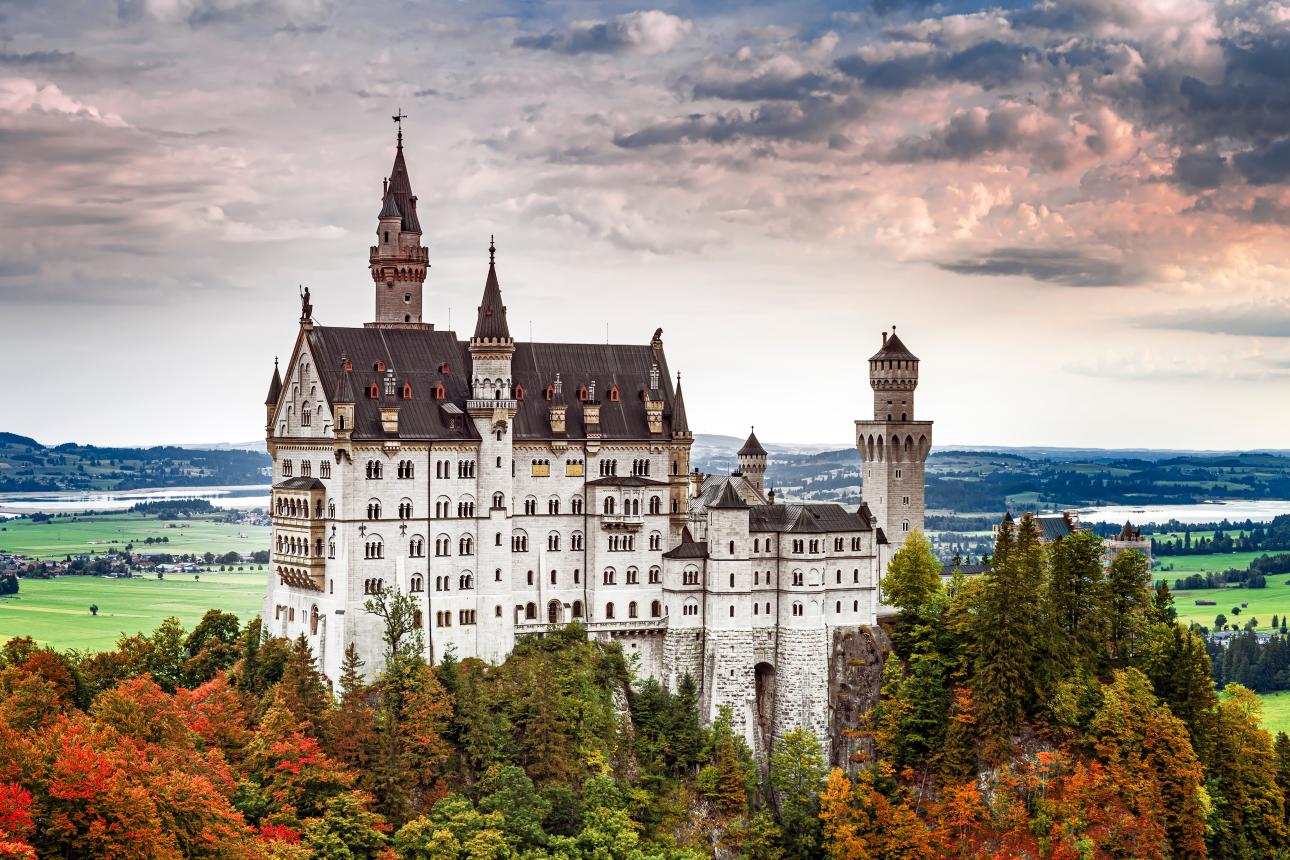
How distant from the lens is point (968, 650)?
10744cm

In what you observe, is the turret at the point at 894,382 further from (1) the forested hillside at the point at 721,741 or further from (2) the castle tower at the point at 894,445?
(1) the forested hillside at the point at 721,741

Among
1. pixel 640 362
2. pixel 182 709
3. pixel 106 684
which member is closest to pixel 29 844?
pixel 182 709

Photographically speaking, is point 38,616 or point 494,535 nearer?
point 494,535

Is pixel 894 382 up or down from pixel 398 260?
down

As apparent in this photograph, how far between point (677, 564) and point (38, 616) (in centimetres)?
10382

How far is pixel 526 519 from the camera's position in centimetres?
10688

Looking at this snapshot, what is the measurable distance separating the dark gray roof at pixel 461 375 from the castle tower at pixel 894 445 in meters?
22.5

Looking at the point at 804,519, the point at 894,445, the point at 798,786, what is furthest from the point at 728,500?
the point at 894,445

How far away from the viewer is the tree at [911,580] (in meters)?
114

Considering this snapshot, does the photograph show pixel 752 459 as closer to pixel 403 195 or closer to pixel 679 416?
pixel 679 416

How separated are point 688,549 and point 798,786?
1786 cm

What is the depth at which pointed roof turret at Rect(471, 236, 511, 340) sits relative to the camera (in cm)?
10562

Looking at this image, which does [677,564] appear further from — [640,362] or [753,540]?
[640,362]

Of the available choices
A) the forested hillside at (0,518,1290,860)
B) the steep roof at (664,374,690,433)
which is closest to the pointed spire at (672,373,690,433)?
the steep roof at (664,374,690,433)
